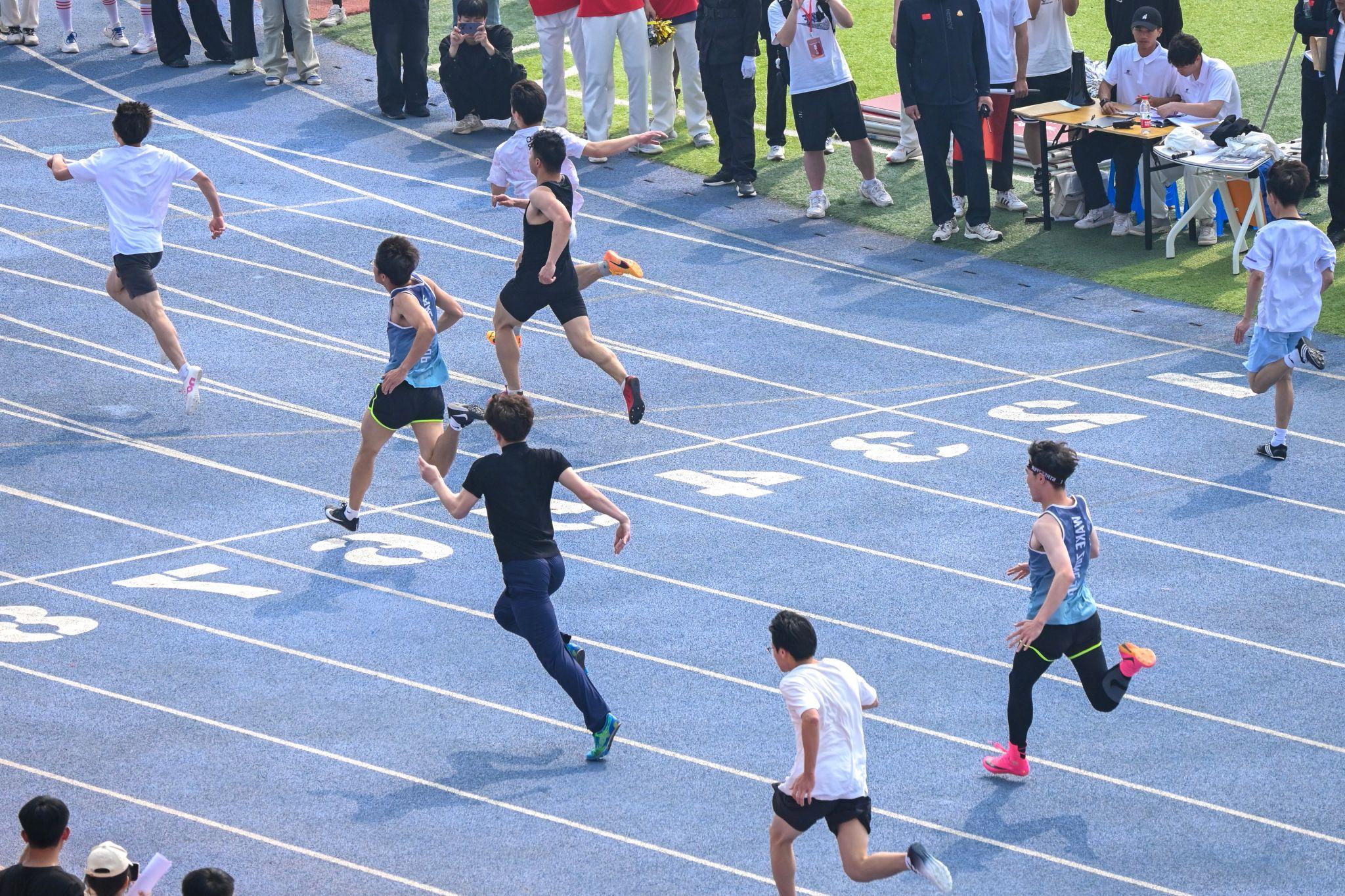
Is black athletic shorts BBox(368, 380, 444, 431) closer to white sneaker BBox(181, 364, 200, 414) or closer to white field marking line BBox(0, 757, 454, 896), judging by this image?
white sneaker BBox(181, 364, 200, 414)

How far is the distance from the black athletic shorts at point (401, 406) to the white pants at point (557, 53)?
8.45 metres

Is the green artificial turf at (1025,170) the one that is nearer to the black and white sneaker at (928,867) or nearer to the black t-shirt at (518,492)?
the black t-shirt at (518,492)

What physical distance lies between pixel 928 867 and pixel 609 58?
1279 cm

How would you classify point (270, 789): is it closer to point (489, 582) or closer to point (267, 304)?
point (489, 582)

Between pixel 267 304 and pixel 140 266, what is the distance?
225cm

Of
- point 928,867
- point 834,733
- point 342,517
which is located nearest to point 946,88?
point 342,517

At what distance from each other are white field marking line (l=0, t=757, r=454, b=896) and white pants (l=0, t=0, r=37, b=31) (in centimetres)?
1541

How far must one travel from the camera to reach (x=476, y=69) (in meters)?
18.2

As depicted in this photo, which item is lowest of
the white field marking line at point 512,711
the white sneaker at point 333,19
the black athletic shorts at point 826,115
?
the white field marking line at point 512,711

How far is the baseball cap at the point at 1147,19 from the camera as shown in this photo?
591 inches

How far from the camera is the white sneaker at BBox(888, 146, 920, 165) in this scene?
17719mm

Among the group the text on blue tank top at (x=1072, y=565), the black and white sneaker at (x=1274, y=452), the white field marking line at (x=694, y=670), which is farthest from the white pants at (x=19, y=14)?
the text on blue tank top at (x=1072, y=565)

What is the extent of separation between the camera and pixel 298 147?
60.0ft

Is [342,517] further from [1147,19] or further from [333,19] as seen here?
[333,19]
